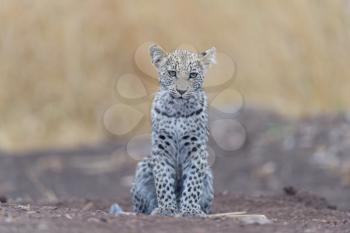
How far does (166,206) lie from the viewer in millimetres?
8797

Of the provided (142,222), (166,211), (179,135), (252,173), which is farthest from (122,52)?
(142,222)

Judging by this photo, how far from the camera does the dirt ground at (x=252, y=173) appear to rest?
10.5 m

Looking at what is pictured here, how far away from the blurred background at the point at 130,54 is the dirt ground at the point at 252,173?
57 cm

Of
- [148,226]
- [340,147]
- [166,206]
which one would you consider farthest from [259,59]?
[148,226]

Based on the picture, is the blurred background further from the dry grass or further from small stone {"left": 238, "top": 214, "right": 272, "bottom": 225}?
small stone {"left": 238, "top": 214, "right": 272, "bottom": 225}

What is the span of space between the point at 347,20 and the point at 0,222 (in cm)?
1168

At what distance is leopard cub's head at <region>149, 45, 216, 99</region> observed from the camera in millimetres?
8602

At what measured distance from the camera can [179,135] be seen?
8789mm

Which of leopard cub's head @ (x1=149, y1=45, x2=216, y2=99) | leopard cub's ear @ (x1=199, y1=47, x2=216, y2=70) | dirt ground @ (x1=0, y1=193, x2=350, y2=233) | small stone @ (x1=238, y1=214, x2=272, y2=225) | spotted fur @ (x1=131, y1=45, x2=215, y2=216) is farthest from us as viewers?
leopard cub's ear @ (x1=199, y1=47, x2=216, y2=70)

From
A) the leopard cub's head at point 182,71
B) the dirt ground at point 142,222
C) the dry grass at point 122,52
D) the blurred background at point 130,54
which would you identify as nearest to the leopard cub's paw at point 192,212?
the dirt ground at point 142,222

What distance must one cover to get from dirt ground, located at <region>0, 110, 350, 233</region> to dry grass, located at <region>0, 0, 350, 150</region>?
71 cm

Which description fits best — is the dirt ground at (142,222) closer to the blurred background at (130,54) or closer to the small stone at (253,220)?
the small stone at (253,220)

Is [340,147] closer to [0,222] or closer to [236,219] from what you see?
[236,219]

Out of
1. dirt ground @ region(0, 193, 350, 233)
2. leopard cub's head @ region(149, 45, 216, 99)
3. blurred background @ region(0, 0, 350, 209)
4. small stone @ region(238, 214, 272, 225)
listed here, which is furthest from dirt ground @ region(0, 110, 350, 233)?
leopard cub's head @ region(149, 45, 216, 99)
